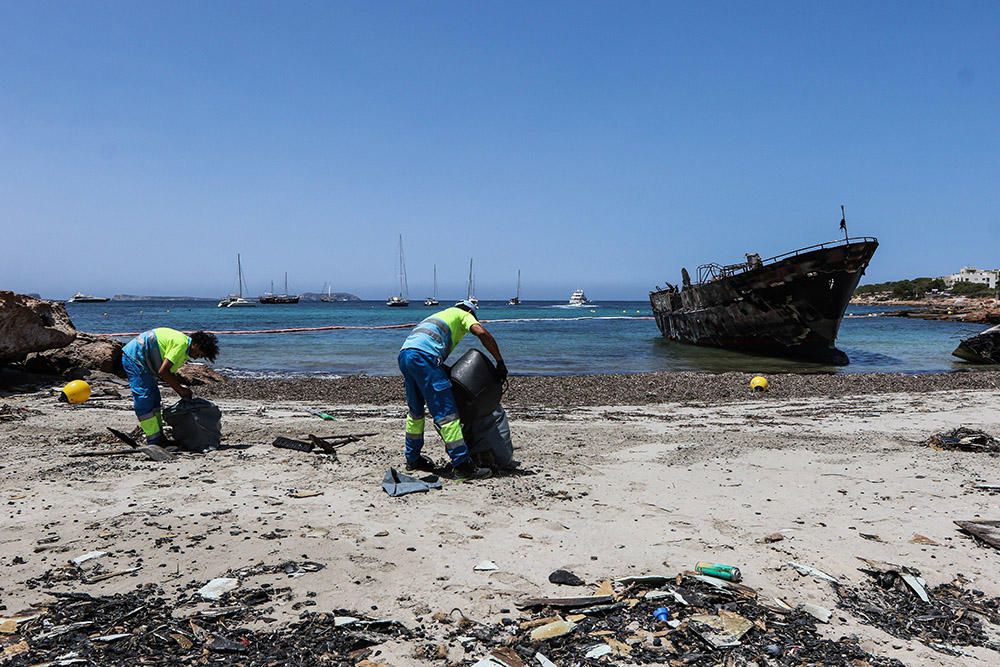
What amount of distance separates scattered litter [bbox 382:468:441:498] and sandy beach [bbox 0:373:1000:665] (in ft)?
0.32

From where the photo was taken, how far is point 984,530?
4172mm

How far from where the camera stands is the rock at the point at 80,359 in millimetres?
13172

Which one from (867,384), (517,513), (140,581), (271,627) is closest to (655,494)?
(517,513)

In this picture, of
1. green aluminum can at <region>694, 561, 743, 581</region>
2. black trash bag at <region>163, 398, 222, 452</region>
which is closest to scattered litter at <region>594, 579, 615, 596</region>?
green aluminum can at <region>694, 561, 743, 581</region>

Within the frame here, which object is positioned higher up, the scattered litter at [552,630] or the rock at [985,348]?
the scattered litter at [552,630]

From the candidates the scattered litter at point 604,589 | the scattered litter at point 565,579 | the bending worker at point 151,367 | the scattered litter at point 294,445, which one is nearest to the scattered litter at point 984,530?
the scattered litter at point 604,589

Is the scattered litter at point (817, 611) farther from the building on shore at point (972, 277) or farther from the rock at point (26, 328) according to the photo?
the building on shore at point (972, 277)

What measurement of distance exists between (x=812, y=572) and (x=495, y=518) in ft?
6.26

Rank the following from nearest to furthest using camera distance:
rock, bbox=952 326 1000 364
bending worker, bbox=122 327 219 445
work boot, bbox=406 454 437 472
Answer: work boot, bbox=406 454 437 472 → bending worker, bbox=122 327 219 445 → rock, bbox=952 326 1000 364

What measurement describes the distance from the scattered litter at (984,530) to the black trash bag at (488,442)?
10.6 ft

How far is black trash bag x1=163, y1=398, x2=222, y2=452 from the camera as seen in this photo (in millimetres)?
6625

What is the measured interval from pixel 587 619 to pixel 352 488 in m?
2.68

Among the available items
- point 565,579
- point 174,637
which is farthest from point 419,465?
point 174,637

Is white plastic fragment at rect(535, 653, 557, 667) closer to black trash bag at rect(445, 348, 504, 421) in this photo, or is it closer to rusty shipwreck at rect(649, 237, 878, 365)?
black trash bag at rect(445, 348, 504, 421)
